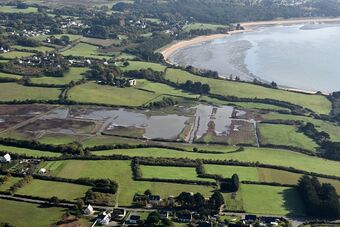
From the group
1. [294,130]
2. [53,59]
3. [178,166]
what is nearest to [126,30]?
[53,59]

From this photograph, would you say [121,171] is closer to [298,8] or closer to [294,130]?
[294,130]

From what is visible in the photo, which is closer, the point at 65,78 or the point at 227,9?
the point at 65,78

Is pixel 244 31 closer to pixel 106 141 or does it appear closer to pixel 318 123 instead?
pixel 318 123

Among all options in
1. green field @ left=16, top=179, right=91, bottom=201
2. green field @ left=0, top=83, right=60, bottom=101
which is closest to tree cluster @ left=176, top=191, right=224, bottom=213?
green field @ left=16, top=179, right=91, bottom=201

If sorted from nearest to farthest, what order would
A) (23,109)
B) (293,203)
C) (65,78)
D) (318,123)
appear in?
(293,203) → (23,109) → (318,123) → (65,78)

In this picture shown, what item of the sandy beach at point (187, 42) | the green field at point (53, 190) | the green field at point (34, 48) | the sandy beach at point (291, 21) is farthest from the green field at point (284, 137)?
the sandy beach at point (291, 21)

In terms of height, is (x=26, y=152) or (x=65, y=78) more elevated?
(x=65, y=78)

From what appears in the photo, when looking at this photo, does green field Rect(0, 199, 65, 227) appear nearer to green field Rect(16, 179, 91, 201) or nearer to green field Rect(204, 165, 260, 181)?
green field Rect(16, 179, 91, 201)

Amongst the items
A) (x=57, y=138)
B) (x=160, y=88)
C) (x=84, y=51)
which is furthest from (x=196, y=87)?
(x=84, y=51)
